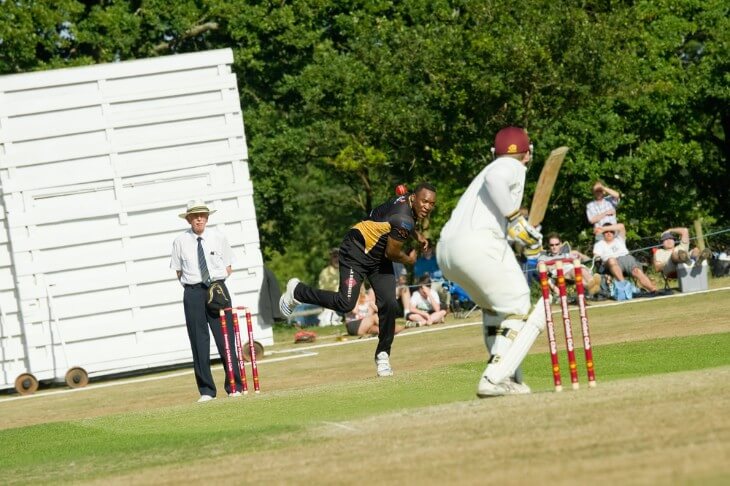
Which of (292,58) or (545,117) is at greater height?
(292,58)

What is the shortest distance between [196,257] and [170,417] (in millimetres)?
3329

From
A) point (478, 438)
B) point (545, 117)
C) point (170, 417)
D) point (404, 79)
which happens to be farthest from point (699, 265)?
point (478, 438)

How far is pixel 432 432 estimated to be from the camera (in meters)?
8.68

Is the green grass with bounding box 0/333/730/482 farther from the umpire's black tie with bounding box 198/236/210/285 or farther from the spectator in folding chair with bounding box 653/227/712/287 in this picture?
the spectator in folding chair with bounding box 653/227/712/287

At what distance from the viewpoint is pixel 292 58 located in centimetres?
3534

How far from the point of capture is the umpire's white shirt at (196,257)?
620 inches

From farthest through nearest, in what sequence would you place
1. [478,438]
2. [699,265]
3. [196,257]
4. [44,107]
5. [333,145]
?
[333,145] < [699,265] < [44,107] < [196,257] < [478,438]

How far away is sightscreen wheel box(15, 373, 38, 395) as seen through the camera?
829 inches

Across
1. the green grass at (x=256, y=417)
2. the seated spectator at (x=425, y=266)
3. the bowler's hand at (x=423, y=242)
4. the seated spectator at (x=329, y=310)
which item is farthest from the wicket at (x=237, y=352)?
the seated spectator at (x=425, y=266)

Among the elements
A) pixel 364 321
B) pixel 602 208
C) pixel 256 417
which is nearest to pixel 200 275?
pixel 256 417

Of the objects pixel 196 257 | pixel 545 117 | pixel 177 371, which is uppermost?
pixel 545 117

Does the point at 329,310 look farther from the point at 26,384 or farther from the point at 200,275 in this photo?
the point at 200,275

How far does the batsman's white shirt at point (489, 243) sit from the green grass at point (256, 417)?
120 centimetres

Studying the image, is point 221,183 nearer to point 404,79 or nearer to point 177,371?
point 177,371
